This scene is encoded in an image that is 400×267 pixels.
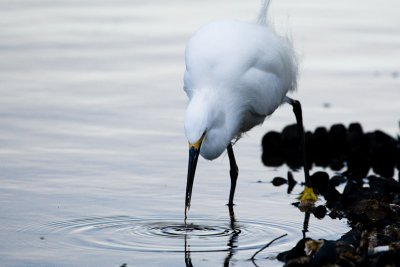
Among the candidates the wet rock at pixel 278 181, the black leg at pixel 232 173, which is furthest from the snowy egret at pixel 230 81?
the wet rock at pixel 278 181

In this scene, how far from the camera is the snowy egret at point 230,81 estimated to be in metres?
7.72

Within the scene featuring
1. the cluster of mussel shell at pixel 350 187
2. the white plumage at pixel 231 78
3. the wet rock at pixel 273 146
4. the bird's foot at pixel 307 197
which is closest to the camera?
the cluster of mussel shell at pixel 350 187

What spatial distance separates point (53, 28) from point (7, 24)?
0.60m

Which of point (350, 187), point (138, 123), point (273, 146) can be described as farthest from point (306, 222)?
point (138, 123)

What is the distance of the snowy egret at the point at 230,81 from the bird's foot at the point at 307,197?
559 millimetres

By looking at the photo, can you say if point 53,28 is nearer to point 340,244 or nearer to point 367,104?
point 367,104

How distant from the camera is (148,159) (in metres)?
9.82

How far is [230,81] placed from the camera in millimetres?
8219

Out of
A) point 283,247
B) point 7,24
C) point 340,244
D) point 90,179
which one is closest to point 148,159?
point 90,179

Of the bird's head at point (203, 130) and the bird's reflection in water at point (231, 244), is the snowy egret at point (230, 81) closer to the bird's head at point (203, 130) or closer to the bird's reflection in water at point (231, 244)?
the bird's head at point (203, 130)

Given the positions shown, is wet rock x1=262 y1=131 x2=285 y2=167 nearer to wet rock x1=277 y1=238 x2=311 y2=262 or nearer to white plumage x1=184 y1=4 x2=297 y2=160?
white plumage x1=184 y1=4 x2=297 y2=160

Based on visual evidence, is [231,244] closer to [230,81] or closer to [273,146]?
[230,81]

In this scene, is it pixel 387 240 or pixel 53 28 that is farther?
pixel 53 28

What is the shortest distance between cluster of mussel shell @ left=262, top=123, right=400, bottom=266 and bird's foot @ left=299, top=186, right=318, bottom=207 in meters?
0.07
